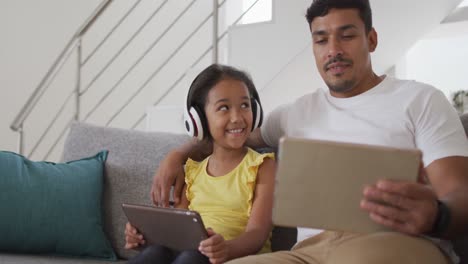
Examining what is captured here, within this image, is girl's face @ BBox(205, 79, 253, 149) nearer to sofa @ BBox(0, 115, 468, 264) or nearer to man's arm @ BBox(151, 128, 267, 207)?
man's arm @ BBox(151, 128, 267, 207)

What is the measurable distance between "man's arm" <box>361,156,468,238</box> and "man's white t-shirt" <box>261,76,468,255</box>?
3.1 inches

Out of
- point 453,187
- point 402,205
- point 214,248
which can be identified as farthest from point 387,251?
point 214,248

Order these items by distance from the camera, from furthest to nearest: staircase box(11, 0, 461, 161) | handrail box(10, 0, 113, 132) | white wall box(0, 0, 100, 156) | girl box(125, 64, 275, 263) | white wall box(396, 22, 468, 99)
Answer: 1. white wall box(396, 22, 468, 99)
2. white wall box(0, 0, 100, 156)
3. staircase box(11, 0, 461, 161)
4. handrail box(10, 0, 113, 132)
5. girl box(125, 64, 275, 263)

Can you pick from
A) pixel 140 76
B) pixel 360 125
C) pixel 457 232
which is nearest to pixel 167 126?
pixel 140 76

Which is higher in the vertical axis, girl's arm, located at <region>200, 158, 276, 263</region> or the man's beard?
the man's beard

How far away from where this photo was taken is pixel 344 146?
83 centimetres

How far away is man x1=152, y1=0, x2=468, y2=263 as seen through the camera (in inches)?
35.9

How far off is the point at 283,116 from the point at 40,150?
2.46 meters

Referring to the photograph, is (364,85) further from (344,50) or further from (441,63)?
(441,63)

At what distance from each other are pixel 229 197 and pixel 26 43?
2537 millimetres

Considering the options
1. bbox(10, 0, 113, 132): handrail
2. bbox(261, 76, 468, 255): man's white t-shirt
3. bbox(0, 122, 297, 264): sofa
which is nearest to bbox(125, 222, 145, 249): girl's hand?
bbox(0, 122, 297, 264): sofa

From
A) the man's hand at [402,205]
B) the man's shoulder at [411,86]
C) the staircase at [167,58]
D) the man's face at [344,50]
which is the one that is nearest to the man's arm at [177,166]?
the man's face at [344,50]

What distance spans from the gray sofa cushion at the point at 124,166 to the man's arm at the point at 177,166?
12cm

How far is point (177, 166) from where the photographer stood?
1486 millimetres
